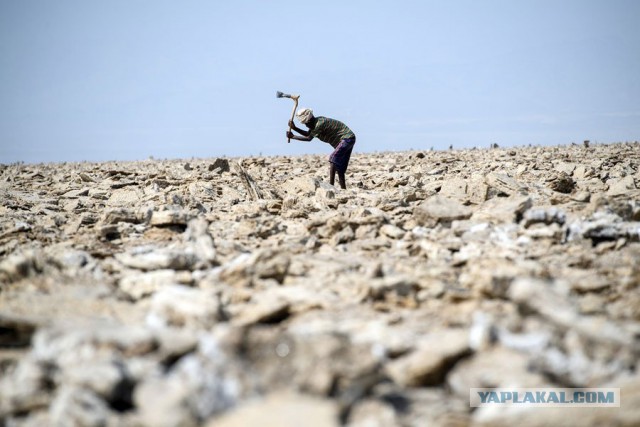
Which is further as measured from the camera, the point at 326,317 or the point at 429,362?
the point at 326,317

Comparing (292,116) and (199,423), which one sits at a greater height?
(292,116)

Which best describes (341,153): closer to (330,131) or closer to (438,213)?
(330,131)

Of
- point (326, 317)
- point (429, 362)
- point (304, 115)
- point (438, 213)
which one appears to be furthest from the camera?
point (304, 115)

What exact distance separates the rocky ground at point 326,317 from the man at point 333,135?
3.12 m

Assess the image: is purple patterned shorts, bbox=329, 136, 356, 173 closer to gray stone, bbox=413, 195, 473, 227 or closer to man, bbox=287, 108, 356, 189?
man, bbox=287, 108, 356, 189

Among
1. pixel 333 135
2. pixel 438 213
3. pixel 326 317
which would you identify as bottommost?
pixel 326 317

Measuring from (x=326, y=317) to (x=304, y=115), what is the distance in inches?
223

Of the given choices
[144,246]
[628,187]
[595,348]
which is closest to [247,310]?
Answer: [595,348]

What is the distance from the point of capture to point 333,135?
8531 mm

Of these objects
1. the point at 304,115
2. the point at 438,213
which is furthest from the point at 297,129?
the point at 438,213

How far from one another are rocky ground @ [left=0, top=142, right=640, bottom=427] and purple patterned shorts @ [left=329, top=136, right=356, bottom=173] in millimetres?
3161

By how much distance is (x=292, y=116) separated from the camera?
26.7ft

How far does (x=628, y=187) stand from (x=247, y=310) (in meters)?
5.58

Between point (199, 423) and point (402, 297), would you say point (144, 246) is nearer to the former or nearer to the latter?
point (402, 297)
